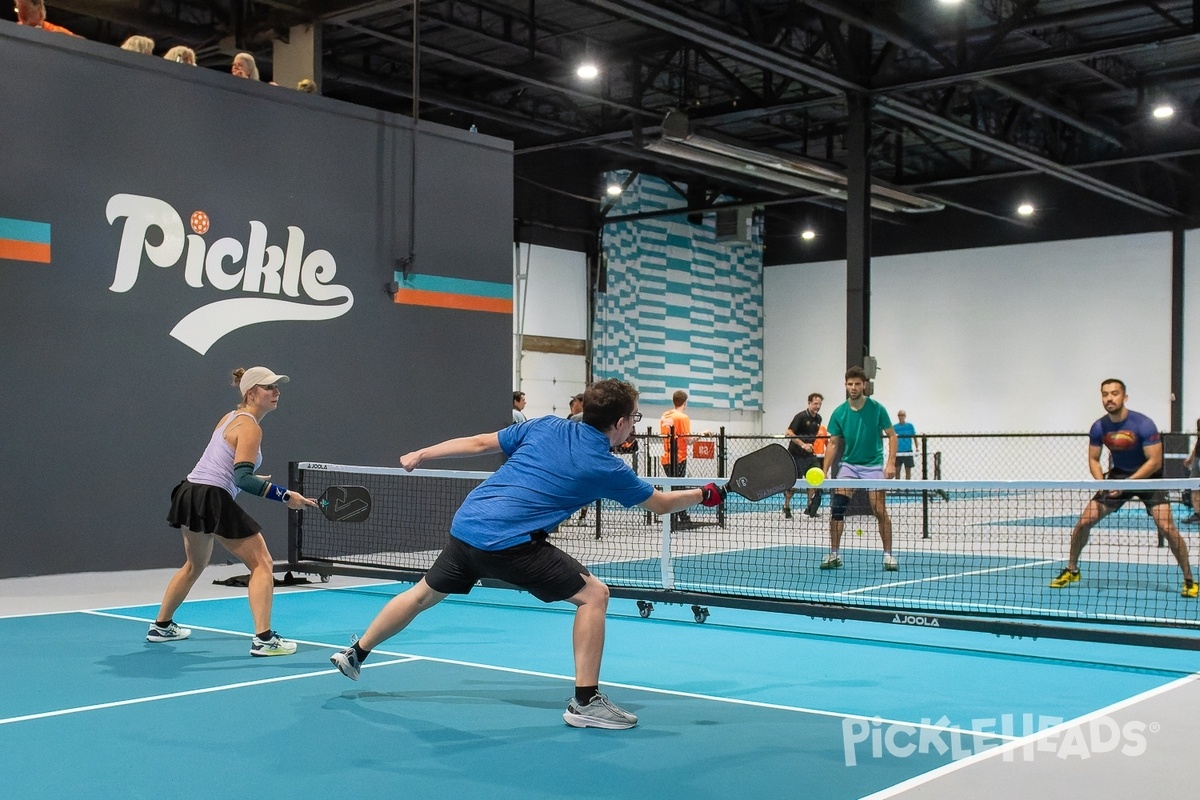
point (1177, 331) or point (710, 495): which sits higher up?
point (1177, 331)

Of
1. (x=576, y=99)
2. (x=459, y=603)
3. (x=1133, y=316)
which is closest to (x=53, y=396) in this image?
(x=459, y=603)

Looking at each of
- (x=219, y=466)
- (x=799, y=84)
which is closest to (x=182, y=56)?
(x=219, y=466)

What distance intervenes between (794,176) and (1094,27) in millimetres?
5277

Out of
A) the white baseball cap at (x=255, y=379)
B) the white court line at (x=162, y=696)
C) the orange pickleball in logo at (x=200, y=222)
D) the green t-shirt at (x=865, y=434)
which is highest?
the orange pickleball in logo at (x=200, y=222)

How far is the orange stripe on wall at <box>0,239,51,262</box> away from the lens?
376 inches

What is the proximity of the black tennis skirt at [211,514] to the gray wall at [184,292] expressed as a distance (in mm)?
3589

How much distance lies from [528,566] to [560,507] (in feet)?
0.93

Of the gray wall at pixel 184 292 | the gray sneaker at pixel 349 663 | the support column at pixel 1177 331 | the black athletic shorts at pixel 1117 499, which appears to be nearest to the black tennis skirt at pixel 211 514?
the gray sneaker at pixel 349 663

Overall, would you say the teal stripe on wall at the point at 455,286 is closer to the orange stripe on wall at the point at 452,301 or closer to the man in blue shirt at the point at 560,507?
the orange stripe on wall at the point at 452,301

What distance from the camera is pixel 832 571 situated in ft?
35.1

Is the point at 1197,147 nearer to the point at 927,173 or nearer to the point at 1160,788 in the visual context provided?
the point at 927,173

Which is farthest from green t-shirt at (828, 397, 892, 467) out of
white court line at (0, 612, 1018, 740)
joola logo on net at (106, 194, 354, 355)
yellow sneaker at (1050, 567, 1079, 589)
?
white court line at (0, 612, 1018, 740)

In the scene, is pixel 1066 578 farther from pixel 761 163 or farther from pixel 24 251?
pixel 761 163

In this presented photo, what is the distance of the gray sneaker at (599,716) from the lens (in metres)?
5.03
